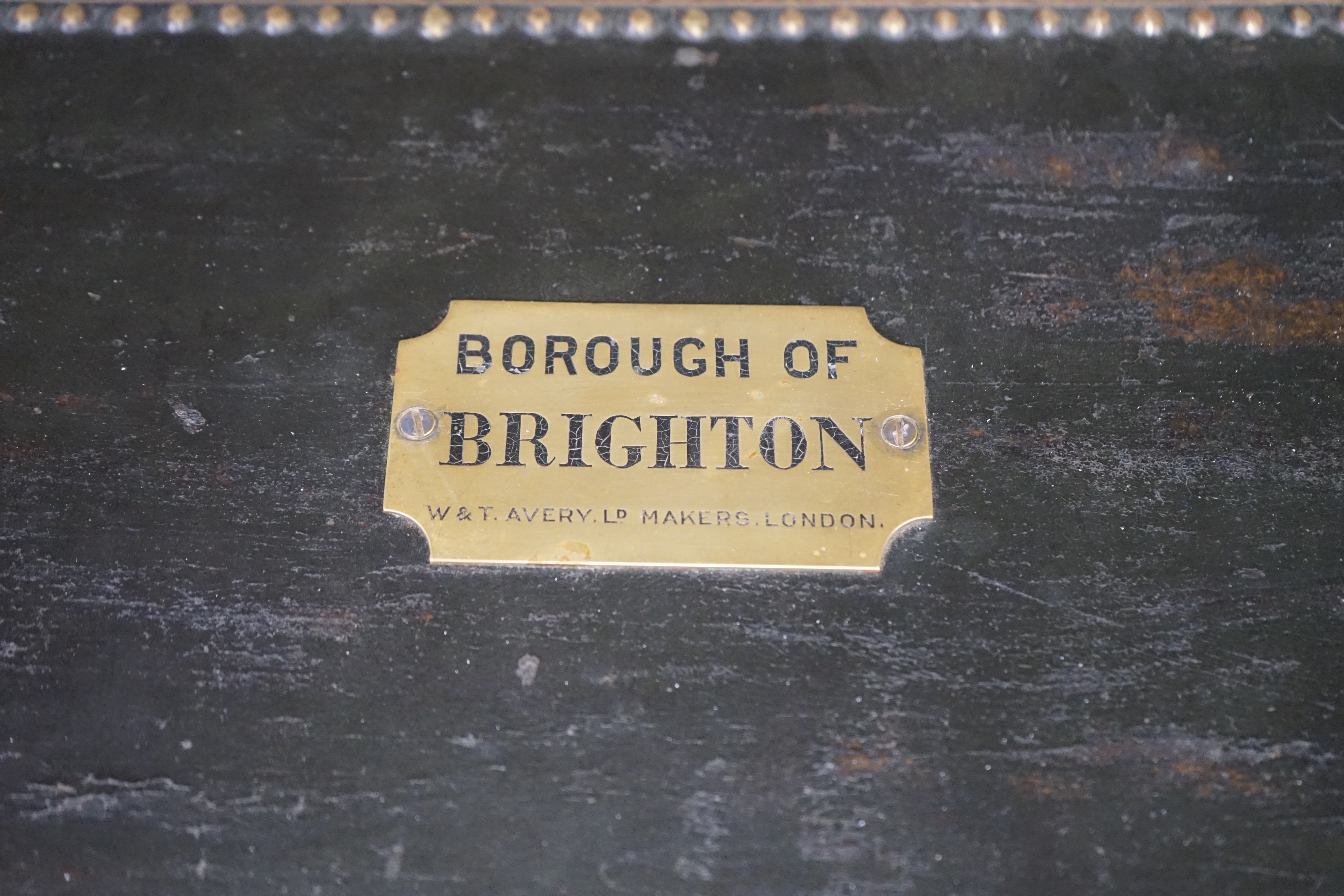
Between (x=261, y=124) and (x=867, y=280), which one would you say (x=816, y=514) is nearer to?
(x=867, y=280)

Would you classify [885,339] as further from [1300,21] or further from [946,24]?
[1300,21]

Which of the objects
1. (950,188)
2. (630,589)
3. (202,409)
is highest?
(950,188)

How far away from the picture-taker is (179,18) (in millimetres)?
955

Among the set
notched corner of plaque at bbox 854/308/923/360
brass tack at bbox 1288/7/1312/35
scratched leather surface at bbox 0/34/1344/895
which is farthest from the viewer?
brass tack at bbox 1288/7/1312/35

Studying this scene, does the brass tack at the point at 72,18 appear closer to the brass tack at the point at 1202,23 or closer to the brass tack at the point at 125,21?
the brass tack at the point at 125,21

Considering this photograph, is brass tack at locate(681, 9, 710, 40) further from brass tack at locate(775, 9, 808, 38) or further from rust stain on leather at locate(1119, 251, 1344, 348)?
rust stain on leather at locate(1119, 251, 1344, 348)

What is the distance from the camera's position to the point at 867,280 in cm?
87

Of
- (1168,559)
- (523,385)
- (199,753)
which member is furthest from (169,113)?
(1168,559)

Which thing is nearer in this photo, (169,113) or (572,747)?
(572,747)

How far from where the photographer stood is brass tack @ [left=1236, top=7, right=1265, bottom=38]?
37.1 inches

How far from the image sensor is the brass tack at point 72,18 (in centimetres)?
95

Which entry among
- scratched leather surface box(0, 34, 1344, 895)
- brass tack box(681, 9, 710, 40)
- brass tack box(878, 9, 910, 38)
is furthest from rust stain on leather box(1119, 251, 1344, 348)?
brass tack box(681, 9, 710, 40)

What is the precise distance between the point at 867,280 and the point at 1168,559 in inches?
11.8

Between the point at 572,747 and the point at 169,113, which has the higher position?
the point at 169,113
